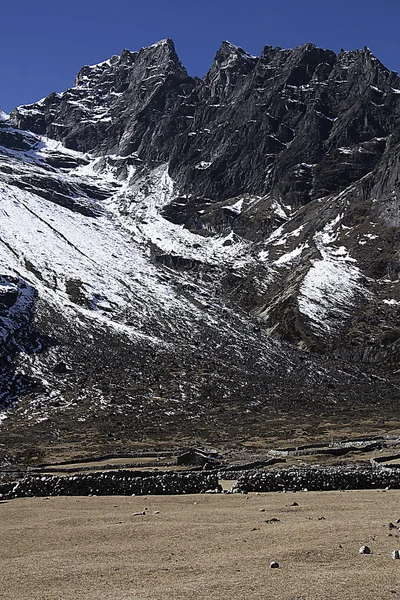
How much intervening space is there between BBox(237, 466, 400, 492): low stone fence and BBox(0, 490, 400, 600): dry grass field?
3.33 m

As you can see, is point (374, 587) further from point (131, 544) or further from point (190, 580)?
point (131, 544)

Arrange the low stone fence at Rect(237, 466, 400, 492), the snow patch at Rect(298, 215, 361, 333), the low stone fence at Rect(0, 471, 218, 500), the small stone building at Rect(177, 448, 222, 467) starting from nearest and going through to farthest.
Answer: the low stone fence at Rect(237, 466, 400, 492), the low stone fence at Rect(0, 471, 218, 500), the small stone building at Rect(177, 448, 222, 467), the snow patch at Rect(298, 215, 361, 333)

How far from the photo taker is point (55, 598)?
11.8 meters

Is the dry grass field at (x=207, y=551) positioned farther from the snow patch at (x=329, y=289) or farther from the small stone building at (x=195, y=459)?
the snow patch at (x=329, y=289)

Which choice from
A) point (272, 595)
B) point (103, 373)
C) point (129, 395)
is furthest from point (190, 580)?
point (103, 373)

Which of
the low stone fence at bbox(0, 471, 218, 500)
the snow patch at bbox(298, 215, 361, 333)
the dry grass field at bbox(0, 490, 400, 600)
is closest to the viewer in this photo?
the dry grass field at bbox(0, 490, 400, 600)

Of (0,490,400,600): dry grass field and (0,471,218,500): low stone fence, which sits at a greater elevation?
(0,490,400,600): dry grass field

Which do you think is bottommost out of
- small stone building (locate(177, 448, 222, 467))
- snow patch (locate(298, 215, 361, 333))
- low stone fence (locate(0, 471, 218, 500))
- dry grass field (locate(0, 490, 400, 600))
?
small stone building (locate(177, 448, 222, 467))

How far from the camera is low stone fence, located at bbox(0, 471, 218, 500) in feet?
104

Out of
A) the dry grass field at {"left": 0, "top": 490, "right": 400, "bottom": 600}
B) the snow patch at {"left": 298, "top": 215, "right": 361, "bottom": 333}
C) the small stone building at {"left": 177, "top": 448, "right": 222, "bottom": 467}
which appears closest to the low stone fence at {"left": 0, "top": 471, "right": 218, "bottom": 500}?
the dry grass field at {"left": 0, "top": 490, "right": 400, "bottom": 600}

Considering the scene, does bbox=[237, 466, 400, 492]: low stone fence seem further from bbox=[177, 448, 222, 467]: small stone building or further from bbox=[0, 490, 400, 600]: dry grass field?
bbox=[177, 448, 222, 467]: small stone building

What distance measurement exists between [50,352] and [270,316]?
63824 mm

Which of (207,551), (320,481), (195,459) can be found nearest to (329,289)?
(195,459)

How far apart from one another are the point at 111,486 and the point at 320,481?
38.2 feet
